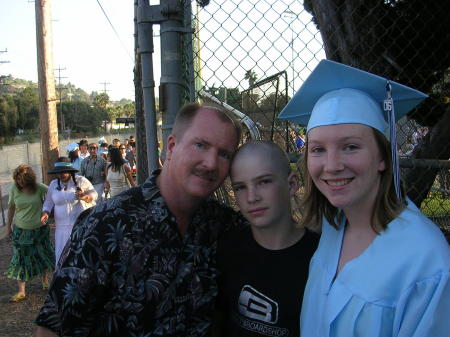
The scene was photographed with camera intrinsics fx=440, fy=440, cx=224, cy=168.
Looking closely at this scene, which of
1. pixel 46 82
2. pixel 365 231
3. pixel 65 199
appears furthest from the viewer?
pixel 46 82

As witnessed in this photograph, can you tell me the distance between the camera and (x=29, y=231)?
20.8 feet

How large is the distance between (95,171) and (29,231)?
3.02 m

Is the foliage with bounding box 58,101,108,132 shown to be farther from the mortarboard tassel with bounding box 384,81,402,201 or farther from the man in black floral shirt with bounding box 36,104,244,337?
the mortarboard tassel with bounding box 384,81,402,201

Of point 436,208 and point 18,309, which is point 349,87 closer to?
point 18,309

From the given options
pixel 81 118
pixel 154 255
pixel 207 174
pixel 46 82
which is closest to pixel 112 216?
pixel 154 255

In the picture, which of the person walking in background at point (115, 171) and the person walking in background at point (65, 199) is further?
the person walking in background at point (115, 171)

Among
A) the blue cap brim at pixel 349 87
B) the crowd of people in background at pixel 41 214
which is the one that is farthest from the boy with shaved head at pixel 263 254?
the crowd of people in background at pixel 41 214

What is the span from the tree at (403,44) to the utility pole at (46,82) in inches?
299

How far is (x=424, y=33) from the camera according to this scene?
Answer: 377 centimetres

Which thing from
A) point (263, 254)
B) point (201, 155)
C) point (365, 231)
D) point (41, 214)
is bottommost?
point (41, 214)

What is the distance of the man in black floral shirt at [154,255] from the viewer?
5.54 ft

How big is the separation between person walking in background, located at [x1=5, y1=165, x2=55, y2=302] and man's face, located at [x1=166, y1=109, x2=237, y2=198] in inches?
199

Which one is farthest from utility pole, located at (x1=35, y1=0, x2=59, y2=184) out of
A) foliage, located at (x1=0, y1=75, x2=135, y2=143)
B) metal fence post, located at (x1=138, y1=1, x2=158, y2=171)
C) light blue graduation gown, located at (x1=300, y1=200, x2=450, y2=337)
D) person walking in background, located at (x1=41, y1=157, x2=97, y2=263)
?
foliage, located at (x1=0, y1=75, x2=135, y2=143)

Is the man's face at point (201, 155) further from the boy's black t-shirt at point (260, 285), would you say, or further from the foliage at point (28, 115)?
the foliage at point (28, 115)
